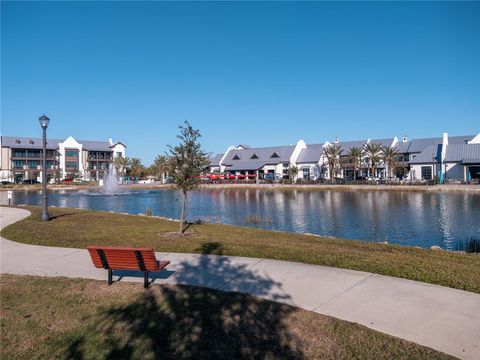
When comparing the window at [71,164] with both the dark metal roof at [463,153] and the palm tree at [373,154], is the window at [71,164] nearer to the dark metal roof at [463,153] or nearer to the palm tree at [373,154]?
the palm tree at [373,154]

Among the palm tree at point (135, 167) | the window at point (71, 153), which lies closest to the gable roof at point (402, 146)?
the palm tree at point (135, 167)

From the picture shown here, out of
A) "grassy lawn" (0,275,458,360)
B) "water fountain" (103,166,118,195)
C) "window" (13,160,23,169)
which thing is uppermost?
"window" (13,160,23,169)

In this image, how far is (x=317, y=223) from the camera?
28297 mm

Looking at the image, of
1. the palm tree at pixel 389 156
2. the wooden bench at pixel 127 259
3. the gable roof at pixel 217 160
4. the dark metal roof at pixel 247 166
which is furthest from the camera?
the gable roof at pixel 217 160

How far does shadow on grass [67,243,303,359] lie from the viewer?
560 centimetres

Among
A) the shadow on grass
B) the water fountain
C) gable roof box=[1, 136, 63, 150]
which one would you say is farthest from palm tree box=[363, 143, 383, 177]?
gable roof box=[1, 136, 63, 150]

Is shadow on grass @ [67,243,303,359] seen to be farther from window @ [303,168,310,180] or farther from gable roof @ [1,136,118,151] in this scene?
gable roof @ [1,136,118,151]

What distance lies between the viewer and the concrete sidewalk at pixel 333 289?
6.14 meters

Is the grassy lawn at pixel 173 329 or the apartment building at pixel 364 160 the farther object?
the apartment building at pixel 364 160

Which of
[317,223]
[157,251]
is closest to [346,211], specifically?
[317,223]

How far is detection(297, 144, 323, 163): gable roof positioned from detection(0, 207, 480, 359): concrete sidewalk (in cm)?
8292

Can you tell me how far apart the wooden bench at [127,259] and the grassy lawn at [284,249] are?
3.89 m

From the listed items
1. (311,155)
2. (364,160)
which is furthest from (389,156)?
(311,155)

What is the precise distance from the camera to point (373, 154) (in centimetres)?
7844
